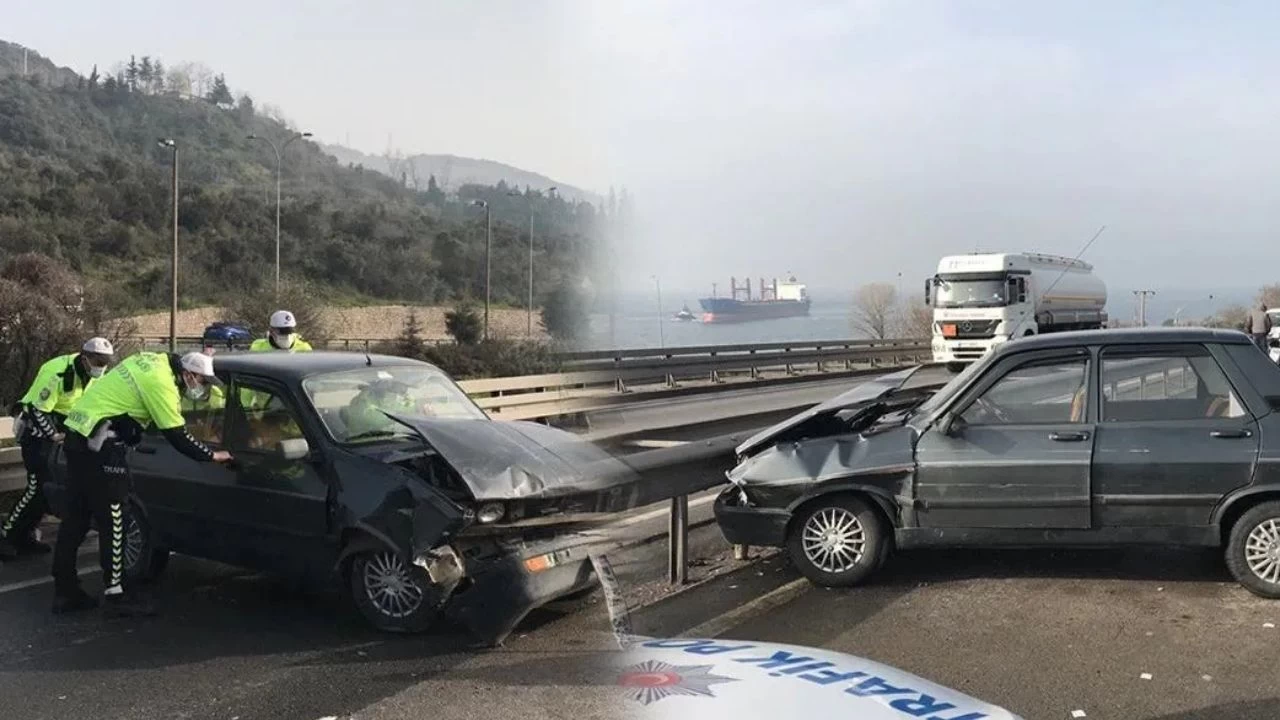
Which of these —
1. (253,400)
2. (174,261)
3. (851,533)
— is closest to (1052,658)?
(851,533)

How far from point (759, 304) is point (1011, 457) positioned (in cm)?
455

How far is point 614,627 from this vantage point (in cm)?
476

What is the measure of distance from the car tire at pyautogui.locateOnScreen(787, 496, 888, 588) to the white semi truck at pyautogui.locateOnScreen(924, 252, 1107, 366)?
19.7 metres

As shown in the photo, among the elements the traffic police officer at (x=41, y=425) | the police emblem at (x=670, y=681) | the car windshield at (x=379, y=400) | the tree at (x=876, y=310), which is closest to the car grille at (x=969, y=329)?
the tree at (x=876, y=310)

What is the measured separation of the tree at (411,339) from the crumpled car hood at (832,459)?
47.5 feet

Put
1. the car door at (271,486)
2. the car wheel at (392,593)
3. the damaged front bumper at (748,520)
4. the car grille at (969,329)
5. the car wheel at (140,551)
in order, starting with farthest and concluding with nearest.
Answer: the car grille at (969,329) < the car wheel at (140,551) < the damaged front bumper at (748,520) < the car door at (271,486) < the car wheel at (392,593)

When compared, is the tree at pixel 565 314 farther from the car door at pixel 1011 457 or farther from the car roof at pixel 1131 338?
the car roof at pixel 1131 338

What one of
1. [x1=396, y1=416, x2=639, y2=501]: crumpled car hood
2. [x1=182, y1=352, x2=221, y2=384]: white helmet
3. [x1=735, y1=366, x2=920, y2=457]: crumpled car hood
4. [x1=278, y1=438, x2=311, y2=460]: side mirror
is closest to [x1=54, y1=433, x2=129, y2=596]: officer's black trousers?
[x1=182, y1=352, x2=221, y2=384]: white helmet

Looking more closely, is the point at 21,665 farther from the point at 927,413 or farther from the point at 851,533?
the point at 927,413

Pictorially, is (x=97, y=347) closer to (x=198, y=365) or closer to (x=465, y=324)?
(x=198, y=365)

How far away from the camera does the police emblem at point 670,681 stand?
2074 mm

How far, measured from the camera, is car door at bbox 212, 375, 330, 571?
5535 mm

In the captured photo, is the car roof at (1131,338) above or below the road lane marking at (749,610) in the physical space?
above

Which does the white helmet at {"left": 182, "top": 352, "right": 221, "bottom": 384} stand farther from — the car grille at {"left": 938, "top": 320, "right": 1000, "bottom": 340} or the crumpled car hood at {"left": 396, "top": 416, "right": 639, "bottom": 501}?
the car grille at {"left": 938, "top": 320, "right": 1000, "bottom": 340}
